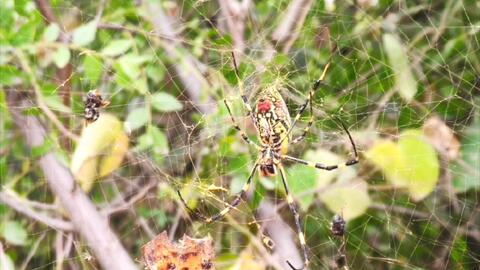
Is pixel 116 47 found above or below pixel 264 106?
above

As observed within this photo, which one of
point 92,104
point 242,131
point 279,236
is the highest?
point 92,104

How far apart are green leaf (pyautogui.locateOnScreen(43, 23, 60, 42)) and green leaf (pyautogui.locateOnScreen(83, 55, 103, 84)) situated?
114 mm

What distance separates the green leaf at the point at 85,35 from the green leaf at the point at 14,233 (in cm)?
51

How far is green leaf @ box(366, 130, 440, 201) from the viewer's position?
1.52m

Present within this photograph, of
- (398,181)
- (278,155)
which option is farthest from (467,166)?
(278,155)

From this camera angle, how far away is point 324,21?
1.78 m

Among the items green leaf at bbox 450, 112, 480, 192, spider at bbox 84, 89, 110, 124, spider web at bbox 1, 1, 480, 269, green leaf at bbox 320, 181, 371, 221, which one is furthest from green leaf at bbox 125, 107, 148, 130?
green leaf at bbox 450, 112, 480, 192

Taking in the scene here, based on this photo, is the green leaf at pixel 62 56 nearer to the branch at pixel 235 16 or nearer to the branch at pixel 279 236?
the branch at pixel 235 16

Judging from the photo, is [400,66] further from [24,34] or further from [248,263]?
[24,34]

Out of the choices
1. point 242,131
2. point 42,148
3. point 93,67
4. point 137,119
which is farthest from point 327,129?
point 42,148

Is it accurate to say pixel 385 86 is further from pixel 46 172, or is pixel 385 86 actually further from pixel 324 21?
pixel 46 172

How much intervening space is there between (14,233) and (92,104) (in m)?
0.49

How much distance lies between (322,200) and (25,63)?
0.80 m

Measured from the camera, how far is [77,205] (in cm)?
162
